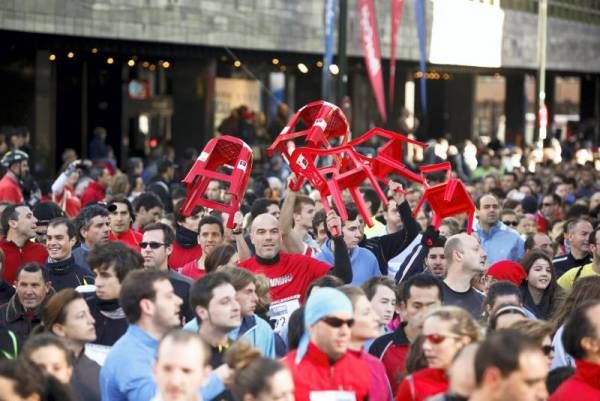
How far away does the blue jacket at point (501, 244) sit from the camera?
54.2ft

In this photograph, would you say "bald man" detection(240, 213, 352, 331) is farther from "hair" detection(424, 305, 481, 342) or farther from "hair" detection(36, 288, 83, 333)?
"hair" detection(424, 305, 481, 342)

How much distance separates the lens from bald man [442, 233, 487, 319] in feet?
39.3

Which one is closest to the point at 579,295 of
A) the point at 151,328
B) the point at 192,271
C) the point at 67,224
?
the point at 151,328

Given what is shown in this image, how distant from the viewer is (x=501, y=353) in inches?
281

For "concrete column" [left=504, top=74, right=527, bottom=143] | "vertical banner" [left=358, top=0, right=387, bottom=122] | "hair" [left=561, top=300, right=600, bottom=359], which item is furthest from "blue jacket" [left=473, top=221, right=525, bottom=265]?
"concrete column" [left=504, top=74, right=527, bottom=143]

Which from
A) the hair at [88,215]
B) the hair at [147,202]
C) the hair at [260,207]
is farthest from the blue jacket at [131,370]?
the hair at [147,202]

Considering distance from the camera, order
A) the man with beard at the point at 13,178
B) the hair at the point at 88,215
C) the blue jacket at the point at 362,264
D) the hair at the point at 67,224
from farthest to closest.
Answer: the man with beard at the point at 13,178
the hair at the point at 88,215
the blue jacket at the point at 362,264
the hair at the point at 67,224

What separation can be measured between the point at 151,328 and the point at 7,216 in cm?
597

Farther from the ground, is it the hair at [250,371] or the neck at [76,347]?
the hair at [250,371]

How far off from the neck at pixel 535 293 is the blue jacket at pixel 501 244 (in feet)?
10.3

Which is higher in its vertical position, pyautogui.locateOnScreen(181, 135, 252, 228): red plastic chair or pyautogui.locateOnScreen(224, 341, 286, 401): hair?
pyautogui.locateOnScreen(181, 135, 252, 228): red plastic chair

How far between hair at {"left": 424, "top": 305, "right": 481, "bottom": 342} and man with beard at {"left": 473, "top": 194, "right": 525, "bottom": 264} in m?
7.92

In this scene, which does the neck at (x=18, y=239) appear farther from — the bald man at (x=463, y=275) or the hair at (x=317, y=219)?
the bald man at (x=463, y=275)

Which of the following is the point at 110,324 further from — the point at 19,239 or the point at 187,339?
the point at 19,239
